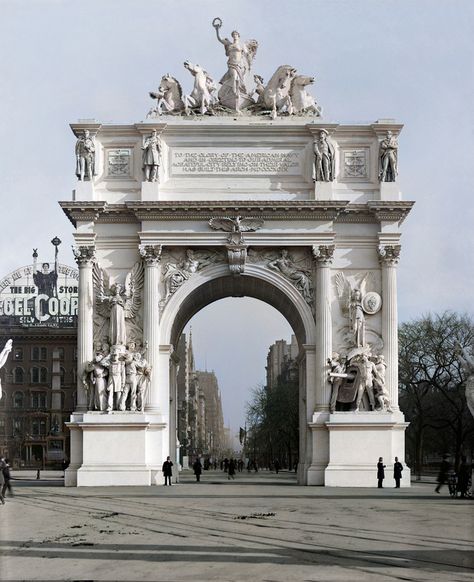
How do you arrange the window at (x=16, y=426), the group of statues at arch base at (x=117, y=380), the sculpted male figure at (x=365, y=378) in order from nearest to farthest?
the group of statues at arch base at (x=117, y=380) → the sculpted male figure at (x=365, y=378) → the window at (x=16, y=426)

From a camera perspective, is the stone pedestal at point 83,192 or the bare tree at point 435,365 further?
the bare tree at point 435,365

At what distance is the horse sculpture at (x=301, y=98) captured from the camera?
4566 centimetres

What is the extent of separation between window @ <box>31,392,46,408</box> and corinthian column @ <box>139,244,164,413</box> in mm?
73815

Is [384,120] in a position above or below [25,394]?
above

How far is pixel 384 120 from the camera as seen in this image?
45.1m

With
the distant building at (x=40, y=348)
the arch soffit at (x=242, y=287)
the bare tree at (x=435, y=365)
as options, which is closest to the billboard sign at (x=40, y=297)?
the distant building at (x=40, y=348)

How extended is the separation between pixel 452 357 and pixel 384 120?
85.3ft

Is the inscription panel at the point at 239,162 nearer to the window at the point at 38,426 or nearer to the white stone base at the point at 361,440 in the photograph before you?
the white stone base at the point at 361,440

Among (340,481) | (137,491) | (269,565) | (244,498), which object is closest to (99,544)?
(269,565)

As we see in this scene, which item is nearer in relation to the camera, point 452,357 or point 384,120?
point 384,120

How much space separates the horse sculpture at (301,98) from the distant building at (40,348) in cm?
7079

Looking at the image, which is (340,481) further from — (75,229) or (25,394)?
(25,394)

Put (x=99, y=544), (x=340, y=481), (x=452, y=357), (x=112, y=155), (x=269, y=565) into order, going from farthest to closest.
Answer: (x=452, y=357), (x=112, y=155), (x=340, y=481), (x=99, y=544), (x=269, y=565)

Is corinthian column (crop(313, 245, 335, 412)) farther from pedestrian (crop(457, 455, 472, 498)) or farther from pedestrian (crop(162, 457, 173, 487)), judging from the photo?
pedestrian (crop(457, 455, 472, 498))
